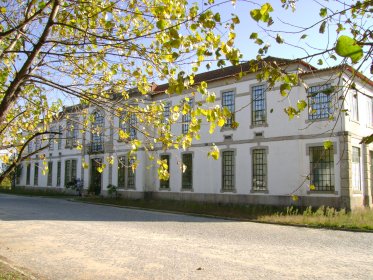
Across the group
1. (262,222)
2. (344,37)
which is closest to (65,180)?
(262,222)

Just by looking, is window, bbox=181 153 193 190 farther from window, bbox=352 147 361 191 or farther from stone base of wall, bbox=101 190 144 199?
window, bbox=352 147 361 191

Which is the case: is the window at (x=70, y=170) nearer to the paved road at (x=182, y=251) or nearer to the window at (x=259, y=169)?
the window at (x=259, y=169)

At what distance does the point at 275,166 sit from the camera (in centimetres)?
2383

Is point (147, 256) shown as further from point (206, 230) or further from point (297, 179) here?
point (297, 179)

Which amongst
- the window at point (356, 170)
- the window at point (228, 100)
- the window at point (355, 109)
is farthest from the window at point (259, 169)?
the window at point (355, 109)

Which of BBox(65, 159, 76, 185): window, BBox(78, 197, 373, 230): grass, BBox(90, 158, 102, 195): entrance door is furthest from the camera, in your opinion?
BBox(65, 159, 76, 185): window

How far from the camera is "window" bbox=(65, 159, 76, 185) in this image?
136 ft

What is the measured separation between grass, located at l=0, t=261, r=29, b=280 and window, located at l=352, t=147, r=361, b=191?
61.7ft

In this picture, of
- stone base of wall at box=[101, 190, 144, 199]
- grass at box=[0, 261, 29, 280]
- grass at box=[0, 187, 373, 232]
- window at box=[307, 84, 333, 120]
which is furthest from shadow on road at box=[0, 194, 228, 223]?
grass at box=[0, 261, 29, 280]

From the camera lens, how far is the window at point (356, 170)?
22.2 meters

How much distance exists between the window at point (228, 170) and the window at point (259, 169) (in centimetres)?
178

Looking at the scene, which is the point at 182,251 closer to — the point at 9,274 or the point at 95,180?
the point at 9,274

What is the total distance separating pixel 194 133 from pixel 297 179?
1817 cm

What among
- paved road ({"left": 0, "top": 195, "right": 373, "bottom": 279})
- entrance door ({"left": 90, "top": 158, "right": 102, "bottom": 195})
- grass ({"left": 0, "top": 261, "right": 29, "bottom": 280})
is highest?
entrance door ({"left": 90, "top": 158, "right": 102, "bottom": 195})
